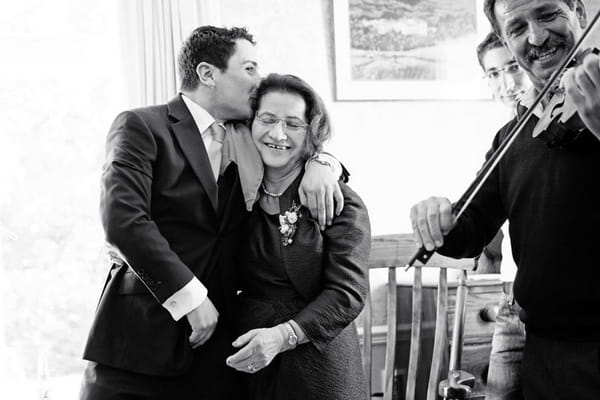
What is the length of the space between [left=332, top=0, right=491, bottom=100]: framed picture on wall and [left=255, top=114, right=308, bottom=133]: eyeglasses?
164 cm

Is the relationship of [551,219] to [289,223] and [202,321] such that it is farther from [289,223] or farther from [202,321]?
[202,321]

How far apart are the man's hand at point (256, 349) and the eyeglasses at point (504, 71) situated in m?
1.36

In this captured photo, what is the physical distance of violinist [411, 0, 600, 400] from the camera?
1.25 metres

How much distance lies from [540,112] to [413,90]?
227 cm

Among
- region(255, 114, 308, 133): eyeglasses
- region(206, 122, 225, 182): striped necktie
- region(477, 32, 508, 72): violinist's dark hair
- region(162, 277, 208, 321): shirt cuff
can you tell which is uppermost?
region(477, 32, 508, 72): violinist's dark hair

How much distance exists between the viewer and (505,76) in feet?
8.05

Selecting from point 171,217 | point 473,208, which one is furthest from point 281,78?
point 473,208

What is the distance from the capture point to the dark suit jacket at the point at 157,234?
1.67m

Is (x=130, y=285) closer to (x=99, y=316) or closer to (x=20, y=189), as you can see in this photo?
(x=99, y=316)

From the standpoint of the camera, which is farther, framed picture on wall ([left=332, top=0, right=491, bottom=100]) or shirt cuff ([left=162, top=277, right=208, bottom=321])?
framed picture on wall ([left=332, top=0, right=491, bottom=100])

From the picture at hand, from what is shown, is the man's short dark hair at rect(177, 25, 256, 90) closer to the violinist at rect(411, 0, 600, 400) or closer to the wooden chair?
the wooden chair

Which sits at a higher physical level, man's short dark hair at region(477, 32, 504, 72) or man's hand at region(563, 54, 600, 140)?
man's short dark hair at region(477, 32, 504, 72)

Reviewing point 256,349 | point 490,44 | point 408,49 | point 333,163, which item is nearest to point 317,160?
point 333,163

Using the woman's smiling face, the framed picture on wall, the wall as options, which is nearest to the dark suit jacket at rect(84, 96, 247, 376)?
the woman's smiling face
